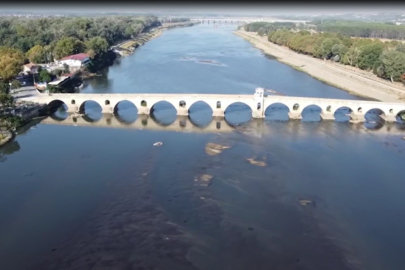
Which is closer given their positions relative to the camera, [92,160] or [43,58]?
[92,160]

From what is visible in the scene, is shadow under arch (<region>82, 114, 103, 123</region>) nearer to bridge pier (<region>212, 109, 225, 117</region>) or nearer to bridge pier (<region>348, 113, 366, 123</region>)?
bridge pier (<region>212, 109, 225, 117</region>)

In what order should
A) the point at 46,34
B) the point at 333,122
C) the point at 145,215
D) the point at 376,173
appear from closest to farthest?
the point at 145,215
the point at 376,173
the point at 333,122
the point at 46,34

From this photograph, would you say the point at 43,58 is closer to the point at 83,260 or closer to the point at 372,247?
the point at 83,260

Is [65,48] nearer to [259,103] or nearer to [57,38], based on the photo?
[57,38]

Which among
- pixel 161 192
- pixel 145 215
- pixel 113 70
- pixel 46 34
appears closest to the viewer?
pixel 145 215

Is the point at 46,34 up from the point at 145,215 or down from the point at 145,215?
up

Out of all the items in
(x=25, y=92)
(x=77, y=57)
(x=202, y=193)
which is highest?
(x=77, y=57)

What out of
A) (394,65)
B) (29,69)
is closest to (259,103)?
(394,65)

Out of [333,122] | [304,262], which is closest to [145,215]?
[304,262]

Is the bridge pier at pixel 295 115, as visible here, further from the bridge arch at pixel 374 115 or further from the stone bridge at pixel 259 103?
the bridge arch at pixel 374 115
